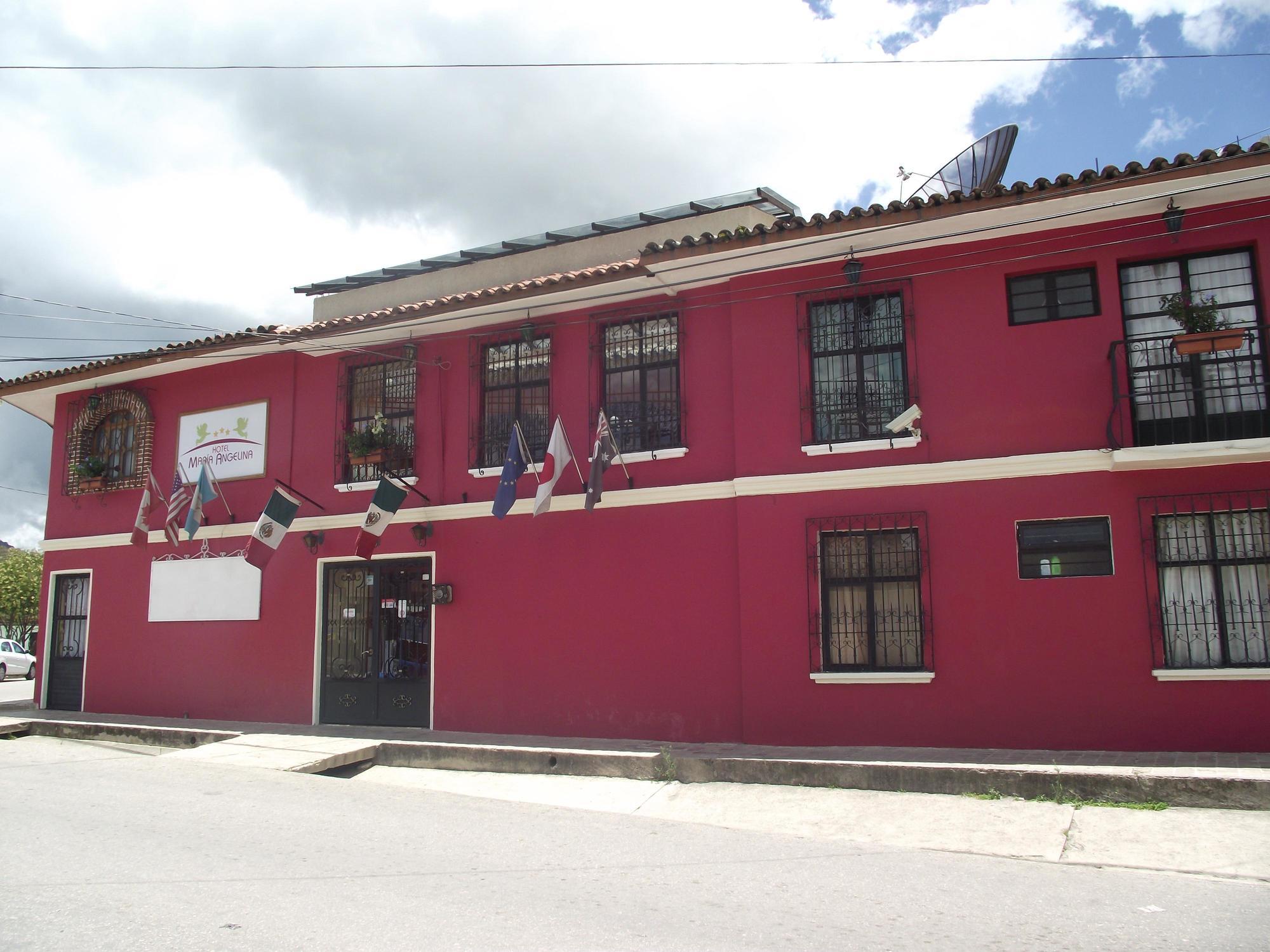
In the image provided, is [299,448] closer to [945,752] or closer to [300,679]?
[300,679]

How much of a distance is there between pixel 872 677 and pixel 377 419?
7910 millimetres

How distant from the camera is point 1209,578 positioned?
9.77 metres

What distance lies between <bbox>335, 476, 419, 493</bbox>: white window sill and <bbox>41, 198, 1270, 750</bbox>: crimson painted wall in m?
0.14

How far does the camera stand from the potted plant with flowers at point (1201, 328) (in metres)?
9.38

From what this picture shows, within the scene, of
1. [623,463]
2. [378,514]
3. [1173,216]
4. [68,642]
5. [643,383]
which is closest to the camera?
[1173,216]

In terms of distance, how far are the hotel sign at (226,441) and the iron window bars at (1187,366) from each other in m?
12.1

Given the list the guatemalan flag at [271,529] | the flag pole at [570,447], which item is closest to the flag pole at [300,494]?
the guatemalan flag at [271,529]

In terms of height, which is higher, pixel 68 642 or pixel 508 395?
pixel 508 395

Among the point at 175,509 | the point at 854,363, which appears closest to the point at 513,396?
the point at 854,363

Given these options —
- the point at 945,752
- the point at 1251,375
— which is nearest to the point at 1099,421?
the point at 1251,375

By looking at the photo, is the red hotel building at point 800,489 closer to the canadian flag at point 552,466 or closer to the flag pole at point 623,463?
the flag pole at point 623,463

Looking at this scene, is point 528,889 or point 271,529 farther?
point 271,529

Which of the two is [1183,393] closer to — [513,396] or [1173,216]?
[1173,216]

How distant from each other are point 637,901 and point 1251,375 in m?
8.00
